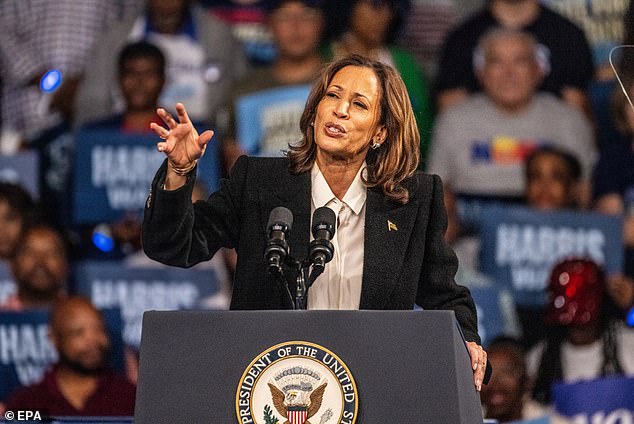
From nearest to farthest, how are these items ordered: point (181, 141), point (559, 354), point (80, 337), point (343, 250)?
1. point (181, 141)
2. point (343, 250)
3. point (80, 337)
4. point (559, 354)

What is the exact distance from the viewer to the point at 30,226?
6641 mm

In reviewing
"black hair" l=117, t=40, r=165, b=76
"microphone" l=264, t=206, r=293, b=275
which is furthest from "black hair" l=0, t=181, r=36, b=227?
"microphone" l=264, t=206, r=293, b=275

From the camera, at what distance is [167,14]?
710 centimetres

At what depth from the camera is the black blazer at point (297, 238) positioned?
3055 millimetres

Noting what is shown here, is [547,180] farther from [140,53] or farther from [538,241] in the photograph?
[140,53]

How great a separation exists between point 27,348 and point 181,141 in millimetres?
3641

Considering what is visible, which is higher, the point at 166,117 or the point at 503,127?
the point at 503,127

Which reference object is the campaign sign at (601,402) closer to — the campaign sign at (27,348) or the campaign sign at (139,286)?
the campaign sign at (139,286)

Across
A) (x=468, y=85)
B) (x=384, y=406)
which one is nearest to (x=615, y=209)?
(x=468, y=85)

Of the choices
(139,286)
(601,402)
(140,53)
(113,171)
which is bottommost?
(601,402)

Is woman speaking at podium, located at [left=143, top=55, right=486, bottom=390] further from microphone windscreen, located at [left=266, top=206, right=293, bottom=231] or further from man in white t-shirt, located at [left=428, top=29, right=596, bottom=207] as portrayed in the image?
man in white t-shirt, located at [left=428, top=29, right=596, bottom=207]

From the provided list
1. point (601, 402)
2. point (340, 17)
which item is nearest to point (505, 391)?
point (601, 402)

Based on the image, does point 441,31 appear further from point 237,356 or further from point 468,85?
point 237,356

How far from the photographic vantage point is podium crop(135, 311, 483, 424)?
2.65 metres
